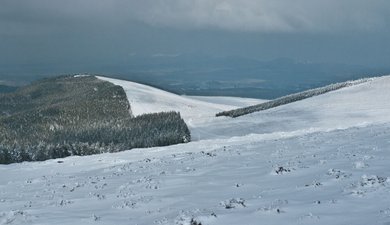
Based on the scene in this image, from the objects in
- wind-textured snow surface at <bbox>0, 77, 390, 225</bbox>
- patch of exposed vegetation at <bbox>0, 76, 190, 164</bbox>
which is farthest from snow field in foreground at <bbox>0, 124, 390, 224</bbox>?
patch of exposed vegetation at <bbox>0, 76, 190, 164</bbox>

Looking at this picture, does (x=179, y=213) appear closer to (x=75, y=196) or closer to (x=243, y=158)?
(x=75, y=196)

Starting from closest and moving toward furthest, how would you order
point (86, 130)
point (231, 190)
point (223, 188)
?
1. point (231, 190)
2. point (223, 188)
3. point (86, 130)

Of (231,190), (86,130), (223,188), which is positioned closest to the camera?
(231,190)

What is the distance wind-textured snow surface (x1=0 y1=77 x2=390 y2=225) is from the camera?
57.7ft

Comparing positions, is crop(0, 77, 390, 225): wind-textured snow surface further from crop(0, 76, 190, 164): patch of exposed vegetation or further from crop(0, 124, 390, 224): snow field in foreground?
Result: crop(0, 76, 190, 164): patch of exposed vegetation

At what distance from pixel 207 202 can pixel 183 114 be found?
114m

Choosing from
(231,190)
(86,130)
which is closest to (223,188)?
(231,190)

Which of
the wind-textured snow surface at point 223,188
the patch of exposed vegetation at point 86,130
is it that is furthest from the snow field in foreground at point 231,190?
the patch of exposed vegetation at point 86,130

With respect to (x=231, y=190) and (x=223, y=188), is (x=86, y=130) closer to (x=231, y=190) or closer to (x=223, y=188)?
(x=223, y=188)

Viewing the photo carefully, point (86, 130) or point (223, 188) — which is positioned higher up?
point (86, 130)

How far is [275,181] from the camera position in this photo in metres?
24.5

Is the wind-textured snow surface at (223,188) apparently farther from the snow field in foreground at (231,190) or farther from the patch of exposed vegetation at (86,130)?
the patch of exposed vegetation at (86,130)

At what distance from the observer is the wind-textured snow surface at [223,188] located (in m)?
17.6

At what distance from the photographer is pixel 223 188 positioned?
80.7ft
